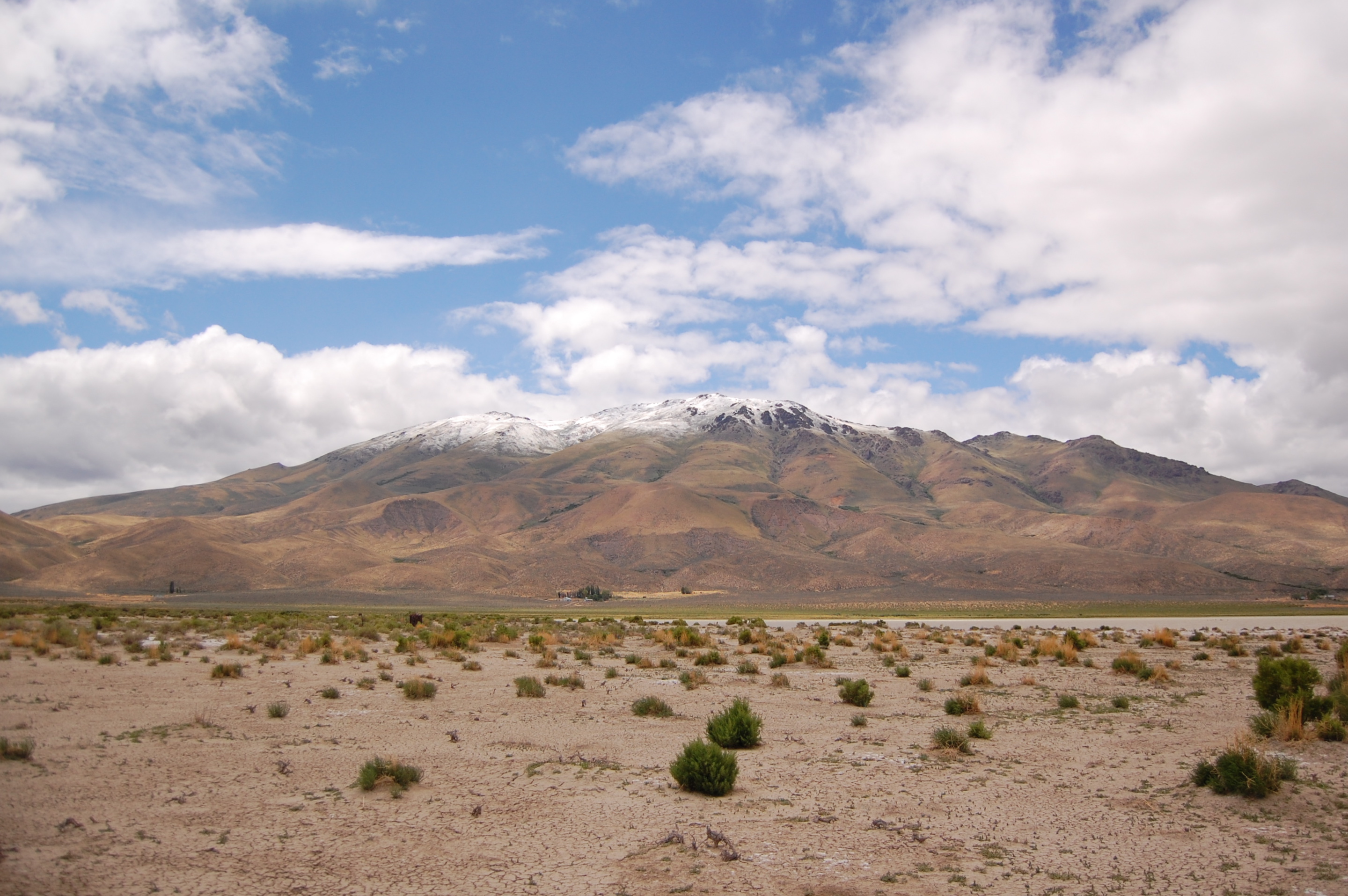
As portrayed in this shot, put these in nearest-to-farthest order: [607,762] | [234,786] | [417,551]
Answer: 1. [234,786]
2. [607,762]
3. [417,551]

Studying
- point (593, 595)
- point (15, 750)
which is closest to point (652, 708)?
point (15, 750)

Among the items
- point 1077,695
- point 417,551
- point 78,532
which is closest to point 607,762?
point 1077,695

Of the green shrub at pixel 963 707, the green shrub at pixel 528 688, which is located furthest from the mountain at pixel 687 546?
the green shrub at pixel 963 707

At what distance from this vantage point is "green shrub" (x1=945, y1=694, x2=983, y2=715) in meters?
16.9

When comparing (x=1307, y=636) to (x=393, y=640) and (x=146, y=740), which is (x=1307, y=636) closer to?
(x=393, y=640)

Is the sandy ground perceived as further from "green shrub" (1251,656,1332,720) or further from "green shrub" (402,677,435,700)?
"green shrub" (1251,656,1332,720)

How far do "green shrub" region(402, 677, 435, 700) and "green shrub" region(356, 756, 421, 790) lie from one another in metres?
6.84

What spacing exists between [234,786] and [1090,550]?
139770 mm

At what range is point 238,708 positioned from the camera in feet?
51.9

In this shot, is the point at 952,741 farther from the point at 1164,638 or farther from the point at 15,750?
the point at 1164,638

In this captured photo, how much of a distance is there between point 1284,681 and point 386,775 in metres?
16.0

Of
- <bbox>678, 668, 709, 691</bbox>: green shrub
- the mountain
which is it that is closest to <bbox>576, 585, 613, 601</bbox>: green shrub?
the mountain

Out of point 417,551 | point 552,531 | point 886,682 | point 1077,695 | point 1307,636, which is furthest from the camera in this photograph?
point 552,531

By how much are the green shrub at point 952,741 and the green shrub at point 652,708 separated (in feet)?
18.7
